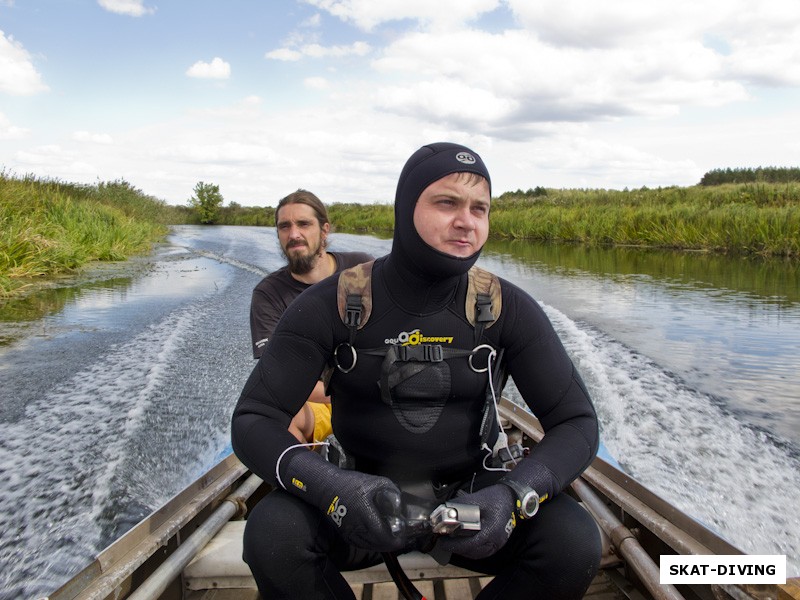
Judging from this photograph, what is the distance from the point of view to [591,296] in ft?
38.1

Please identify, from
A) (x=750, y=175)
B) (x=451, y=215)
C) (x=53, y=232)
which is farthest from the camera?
(x=750, y=175)

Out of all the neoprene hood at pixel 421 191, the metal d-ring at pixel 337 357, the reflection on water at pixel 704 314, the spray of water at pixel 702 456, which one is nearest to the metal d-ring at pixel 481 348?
the neoprene hood at pixel 421 191

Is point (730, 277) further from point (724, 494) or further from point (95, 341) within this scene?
point (95, 341)

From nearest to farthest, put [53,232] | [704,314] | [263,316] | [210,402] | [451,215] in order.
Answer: [451,215] → [263,316] → [210,402] → [704,314] → [53,232]

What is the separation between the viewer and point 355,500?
1.75 m

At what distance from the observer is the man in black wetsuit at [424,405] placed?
1.86m

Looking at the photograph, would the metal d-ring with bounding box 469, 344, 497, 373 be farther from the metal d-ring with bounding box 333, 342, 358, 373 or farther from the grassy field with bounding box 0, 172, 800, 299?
the grassy field with bounding box 0, 172, 800, 299

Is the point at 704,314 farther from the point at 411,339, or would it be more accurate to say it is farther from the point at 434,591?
the point at 411,339

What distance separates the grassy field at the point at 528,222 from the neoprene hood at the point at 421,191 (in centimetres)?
1009

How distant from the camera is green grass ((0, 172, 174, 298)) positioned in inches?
440

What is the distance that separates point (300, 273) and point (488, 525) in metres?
2.41

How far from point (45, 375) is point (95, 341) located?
4.76ft

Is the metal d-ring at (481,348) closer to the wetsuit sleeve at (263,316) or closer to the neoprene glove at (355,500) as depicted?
the neoprene glove at (355,500)

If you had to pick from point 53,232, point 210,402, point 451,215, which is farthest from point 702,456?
point 53,232
